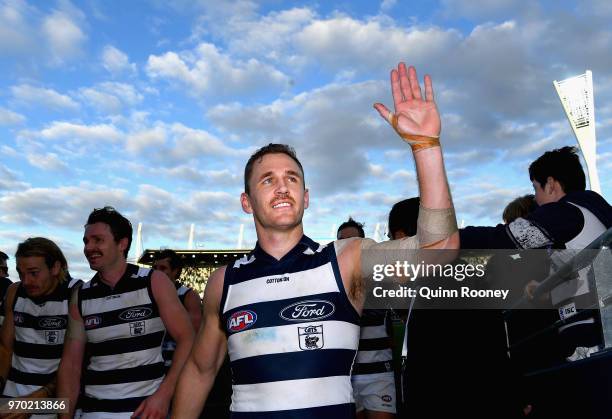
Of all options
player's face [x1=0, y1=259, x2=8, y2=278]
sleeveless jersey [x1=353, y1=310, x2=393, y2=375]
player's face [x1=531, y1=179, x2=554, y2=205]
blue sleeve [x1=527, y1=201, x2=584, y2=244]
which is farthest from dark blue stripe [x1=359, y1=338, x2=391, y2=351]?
player's face [x1=0, y1=259, x2=8, y2=278]

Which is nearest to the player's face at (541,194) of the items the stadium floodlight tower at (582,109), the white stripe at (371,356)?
the white stripe at (371,356)

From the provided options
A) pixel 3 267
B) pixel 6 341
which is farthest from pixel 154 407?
pixel 3 267

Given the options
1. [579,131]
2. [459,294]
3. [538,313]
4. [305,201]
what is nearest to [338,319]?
[305,201]

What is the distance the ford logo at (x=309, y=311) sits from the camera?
2.67 m

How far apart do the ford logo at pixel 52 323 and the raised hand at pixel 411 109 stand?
432 centimetres

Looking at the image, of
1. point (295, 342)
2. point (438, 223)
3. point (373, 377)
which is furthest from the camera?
point (373, 377)

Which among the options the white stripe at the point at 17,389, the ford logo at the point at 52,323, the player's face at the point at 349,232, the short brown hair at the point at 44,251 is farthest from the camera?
the player's face at the point at 349,232

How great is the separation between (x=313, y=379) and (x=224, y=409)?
6932mm

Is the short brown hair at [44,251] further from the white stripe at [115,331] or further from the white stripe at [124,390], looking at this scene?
the white stripe at [124,390]

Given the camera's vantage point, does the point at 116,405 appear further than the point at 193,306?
No

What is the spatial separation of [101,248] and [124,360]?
1.00 metres

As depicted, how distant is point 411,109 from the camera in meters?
2.44

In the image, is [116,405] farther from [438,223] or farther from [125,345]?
[438,223]

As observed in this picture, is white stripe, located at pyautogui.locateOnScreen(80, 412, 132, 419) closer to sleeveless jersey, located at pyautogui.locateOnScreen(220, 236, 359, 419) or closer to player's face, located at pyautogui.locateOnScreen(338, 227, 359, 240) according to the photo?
sleeveless jersey, located at pyautogui.locateOnScreen(220, 236, 359, 419)
